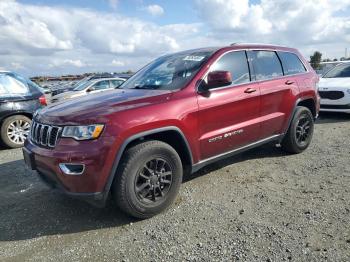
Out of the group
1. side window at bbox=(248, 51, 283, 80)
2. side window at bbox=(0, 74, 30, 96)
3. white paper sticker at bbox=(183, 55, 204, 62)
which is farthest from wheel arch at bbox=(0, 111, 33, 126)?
side window at bbox=(248, 51, 283, 80)

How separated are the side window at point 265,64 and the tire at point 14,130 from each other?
5.10 metres

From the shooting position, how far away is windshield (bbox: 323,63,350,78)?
388 inches

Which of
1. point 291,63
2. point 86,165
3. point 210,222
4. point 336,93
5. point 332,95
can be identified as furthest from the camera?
point 332,95

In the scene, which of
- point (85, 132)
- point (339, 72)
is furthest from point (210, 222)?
point (339, 72)

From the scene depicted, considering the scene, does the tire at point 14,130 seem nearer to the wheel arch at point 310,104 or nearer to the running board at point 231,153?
the running board at point 231,153

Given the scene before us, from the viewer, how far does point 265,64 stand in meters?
5.10

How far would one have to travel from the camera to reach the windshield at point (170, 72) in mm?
4205

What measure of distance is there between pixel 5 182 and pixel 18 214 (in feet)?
4.63

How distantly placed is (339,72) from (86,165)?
9.11 m

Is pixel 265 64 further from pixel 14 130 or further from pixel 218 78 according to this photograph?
pixel 14 130

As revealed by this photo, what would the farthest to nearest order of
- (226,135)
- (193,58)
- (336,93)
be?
(336,93) → (193,58) → (226,135)

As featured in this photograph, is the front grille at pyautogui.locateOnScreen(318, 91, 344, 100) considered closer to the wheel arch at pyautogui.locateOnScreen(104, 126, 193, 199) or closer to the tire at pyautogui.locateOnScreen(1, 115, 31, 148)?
the wheel arch at pyautogui.locateOnScreen(104, 126, 193, 199)

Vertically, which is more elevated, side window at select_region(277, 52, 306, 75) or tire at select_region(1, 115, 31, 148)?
side window at select_region(277, 52, 306, 75)

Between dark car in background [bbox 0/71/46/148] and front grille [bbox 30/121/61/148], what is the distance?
12.8 ft
